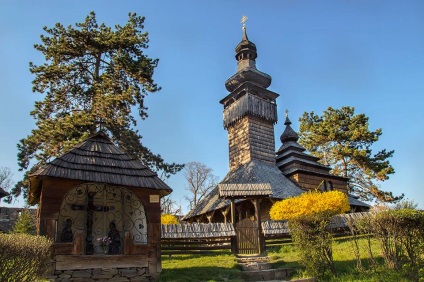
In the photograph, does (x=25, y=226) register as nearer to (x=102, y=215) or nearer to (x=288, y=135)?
(x=102, y=215)

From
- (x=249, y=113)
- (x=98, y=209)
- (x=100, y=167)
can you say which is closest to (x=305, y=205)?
(x=98, y=209)

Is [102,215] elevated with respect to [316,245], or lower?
elevated

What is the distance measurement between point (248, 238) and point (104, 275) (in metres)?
6.20

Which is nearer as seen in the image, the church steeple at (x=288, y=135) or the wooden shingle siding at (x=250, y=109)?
the wooden shingle siding at (x=250, y=109)

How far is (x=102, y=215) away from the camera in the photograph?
38.7 ft

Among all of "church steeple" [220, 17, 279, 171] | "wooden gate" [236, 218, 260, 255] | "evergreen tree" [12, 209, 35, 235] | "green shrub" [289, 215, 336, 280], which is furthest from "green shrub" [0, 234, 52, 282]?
"church steeple" [220, 17, 279, 171]

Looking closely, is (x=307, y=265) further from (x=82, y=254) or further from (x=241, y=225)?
(x=82, y=254)

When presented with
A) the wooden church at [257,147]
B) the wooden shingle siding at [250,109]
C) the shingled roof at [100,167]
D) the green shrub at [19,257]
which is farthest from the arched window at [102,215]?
the wooden shingle siding at [250,109]

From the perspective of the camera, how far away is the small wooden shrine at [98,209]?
849 cm

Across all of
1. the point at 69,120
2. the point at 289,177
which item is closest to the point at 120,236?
the point at 69,120

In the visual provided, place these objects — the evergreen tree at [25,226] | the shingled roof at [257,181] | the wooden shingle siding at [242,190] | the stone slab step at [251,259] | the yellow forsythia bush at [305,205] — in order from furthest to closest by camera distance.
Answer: the shingled roof at [257,181], the evergreen tree at [25,226], the yellow forsythia bush at [305,205], the wooden shingle siding at [242,190], the stone slab step at [251,259]

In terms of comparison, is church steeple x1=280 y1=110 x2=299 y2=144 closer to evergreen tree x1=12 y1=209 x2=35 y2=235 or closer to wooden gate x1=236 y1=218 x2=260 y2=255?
wooden gate x1=236 y1=218 x2=260 y2=255

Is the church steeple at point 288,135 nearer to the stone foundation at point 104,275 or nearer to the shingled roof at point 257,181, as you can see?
the shingled roof at point 257,181

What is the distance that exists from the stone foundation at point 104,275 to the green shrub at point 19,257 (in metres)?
2.20
